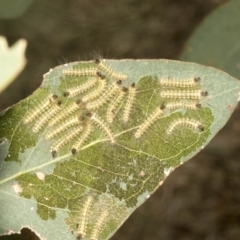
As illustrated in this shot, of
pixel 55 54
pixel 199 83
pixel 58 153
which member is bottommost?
pixel 58 153

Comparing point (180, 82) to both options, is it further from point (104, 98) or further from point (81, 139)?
point (81, 139)

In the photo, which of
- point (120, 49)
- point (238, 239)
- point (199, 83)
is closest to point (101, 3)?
point (120, 49)

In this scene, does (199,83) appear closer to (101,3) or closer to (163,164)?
(163,164)

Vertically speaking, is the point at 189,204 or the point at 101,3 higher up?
the point at 101,3

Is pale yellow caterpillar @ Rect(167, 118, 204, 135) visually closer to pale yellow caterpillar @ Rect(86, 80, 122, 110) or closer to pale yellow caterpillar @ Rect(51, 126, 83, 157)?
pale yellow caterpillar @ Rect(86, 80, 122, 110)

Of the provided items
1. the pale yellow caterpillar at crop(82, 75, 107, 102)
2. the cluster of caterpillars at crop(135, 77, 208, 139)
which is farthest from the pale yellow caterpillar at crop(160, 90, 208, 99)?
the pale yellow caterpillar at crop(82, 75, 107, 102)

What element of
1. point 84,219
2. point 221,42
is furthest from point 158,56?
point 84,219
